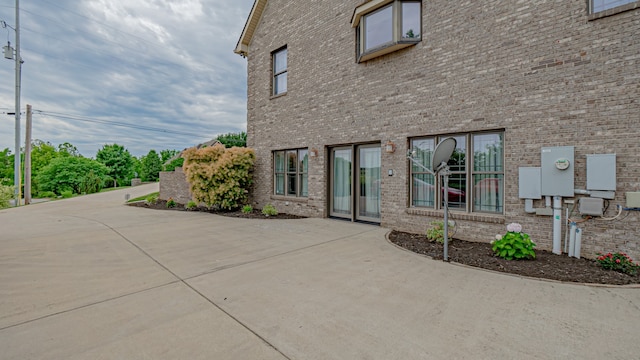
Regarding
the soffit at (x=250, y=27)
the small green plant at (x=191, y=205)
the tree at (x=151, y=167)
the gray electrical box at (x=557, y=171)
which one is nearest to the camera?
the gray electrical box at (x=557, y=171)

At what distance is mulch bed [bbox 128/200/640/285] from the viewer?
3.93 m

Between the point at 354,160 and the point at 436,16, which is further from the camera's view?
the point at 354,160

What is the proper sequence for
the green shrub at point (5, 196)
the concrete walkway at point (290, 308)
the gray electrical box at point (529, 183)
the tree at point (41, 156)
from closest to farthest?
the concrete walkway at point (290, 308)
the gray electrical box at point (529, 183)
the green shrub at point (5, 196)
the tree at point (41, 156)

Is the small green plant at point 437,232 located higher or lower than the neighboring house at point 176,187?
lower

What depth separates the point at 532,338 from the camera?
2457 millimetres

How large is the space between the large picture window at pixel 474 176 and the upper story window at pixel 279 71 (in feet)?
20.3

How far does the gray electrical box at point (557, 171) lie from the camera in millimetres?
Answer: 4844

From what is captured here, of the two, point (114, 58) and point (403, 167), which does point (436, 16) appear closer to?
point (403, 167)

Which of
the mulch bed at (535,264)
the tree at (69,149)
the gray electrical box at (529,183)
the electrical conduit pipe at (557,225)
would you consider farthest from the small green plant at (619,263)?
the tree at (69,149)

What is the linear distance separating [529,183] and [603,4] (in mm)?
3264

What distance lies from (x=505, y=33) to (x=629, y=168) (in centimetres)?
325

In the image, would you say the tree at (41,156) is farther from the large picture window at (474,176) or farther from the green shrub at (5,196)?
the large picture window at (474,176)

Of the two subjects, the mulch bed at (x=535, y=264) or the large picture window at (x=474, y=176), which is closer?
the mulch bed at (x=535, y=264)

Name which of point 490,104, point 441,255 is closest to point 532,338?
point 441,255
